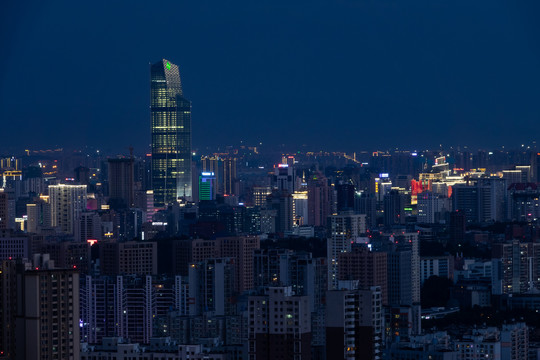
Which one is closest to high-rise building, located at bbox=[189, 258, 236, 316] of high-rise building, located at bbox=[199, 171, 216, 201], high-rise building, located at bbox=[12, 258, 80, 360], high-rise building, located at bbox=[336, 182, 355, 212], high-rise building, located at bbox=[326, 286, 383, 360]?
high-rise building, located at bbox=[326, 286, 383, 360]

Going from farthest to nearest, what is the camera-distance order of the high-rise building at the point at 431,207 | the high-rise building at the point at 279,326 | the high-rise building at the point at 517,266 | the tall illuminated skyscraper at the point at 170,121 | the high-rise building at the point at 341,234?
A: the tall illuminated skyscraper at the point at 170,121 < the high-rise building at the point at 431,207 < the high-rise building at the point at 517,266 < the high-rise building at the point at 341,234 < the high-rise building at the point at 279,326

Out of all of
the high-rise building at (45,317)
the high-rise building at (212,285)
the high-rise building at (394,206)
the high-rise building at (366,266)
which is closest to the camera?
the high-rise building at (45,317)

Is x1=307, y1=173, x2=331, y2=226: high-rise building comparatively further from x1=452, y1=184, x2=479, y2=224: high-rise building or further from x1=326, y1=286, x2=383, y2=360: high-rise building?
x1=326, y1=286, x2=383, y2=360: high-rise building

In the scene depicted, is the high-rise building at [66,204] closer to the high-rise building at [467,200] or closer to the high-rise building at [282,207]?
the high-rise building at [282,207]

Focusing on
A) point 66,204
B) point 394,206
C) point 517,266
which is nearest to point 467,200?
point 394,206

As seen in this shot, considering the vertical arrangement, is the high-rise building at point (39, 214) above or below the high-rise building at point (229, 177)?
below

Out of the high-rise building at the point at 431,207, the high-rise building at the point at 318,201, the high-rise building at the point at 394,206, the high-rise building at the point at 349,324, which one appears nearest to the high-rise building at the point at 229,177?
the high-rise building at the point at 318,201

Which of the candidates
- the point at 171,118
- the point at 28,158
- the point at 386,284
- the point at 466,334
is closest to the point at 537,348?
the point at 466,334
